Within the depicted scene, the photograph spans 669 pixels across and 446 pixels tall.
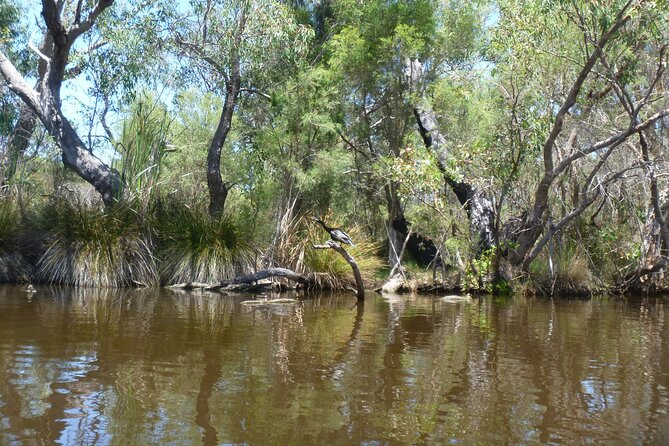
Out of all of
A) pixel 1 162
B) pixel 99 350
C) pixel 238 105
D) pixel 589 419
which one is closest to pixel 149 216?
pixel 1 162

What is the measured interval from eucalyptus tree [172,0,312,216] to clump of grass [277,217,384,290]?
1.94 m

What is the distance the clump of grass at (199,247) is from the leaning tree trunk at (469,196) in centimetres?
499

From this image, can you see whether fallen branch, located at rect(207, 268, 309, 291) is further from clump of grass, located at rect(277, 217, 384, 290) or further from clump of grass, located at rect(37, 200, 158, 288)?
clump of grass, located at rect(37, 200, 158, 288)

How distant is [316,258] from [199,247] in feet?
8.57

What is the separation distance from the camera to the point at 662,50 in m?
12.9

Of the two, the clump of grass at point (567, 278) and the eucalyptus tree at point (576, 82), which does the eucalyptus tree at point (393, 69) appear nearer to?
the eucalyptus tree at point (576, 82)

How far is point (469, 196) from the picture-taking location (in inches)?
650

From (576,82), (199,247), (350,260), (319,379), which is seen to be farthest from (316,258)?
(319,379)

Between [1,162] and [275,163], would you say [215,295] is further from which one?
[1,162]

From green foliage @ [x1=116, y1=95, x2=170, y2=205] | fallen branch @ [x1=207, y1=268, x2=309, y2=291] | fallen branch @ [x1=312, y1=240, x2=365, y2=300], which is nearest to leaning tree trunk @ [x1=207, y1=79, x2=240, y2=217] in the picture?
green foliage @ [x1=116, y1=95, x2=170, y2=205]

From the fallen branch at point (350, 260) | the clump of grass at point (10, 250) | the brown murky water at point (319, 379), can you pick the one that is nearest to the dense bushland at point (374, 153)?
the clump of grass at point (10, 250)

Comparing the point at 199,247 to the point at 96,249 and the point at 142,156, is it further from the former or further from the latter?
the point at 142,156

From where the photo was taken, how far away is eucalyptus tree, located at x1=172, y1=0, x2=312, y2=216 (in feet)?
50.4

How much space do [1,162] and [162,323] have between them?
32.2ft
